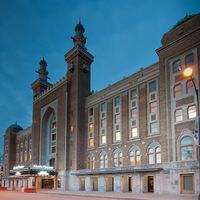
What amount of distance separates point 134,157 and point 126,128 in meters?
5.39

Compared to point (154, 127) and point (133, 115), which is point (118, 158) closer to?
point (133, 115)

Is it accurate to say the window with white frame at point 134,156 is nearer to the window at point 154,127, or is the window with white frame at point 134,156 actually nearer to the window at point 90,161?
the window at point 154,127

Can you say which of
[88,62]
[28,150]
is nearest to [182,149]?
[88,62]

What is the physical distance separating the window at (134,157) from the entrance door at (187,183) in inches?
424

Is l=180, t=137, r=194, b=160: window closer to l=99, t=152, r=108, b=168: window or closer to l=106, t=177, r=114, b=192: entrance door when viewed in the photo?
l=106, t=177, r=114, b=192: entrance door

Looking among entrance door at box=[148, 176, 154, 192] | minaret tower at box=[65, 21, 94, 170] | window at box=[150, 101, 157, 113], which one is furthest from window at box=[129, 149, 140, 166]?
minaret tower at box=[65, 21, 94, 170]

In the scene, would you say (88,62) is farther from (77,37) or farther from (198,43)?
(198,43)

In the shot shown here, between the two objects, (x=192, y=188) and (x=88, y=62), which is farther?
(x=88, y=62)

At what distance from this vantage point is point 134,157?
40.2 meters

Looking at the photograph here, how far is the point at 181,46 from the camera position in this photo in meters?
33.8

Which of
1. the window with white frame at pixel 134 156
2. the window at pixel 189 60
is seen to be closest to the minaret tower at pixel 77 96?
the window with white frame at pixel 134 156

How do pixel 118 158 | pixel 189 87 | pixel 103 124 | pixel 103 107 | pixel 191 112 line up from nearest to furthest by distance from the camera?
pixel 191 112, pixel 189 87, pixel 118 158, pixel 103 124, pixel 103 107

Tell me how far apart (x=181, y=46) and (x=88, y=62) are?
96.2 feet

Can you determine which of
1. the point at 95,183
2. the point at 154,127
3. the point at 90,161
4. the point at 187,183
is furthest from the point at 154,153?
the point at 90,161
